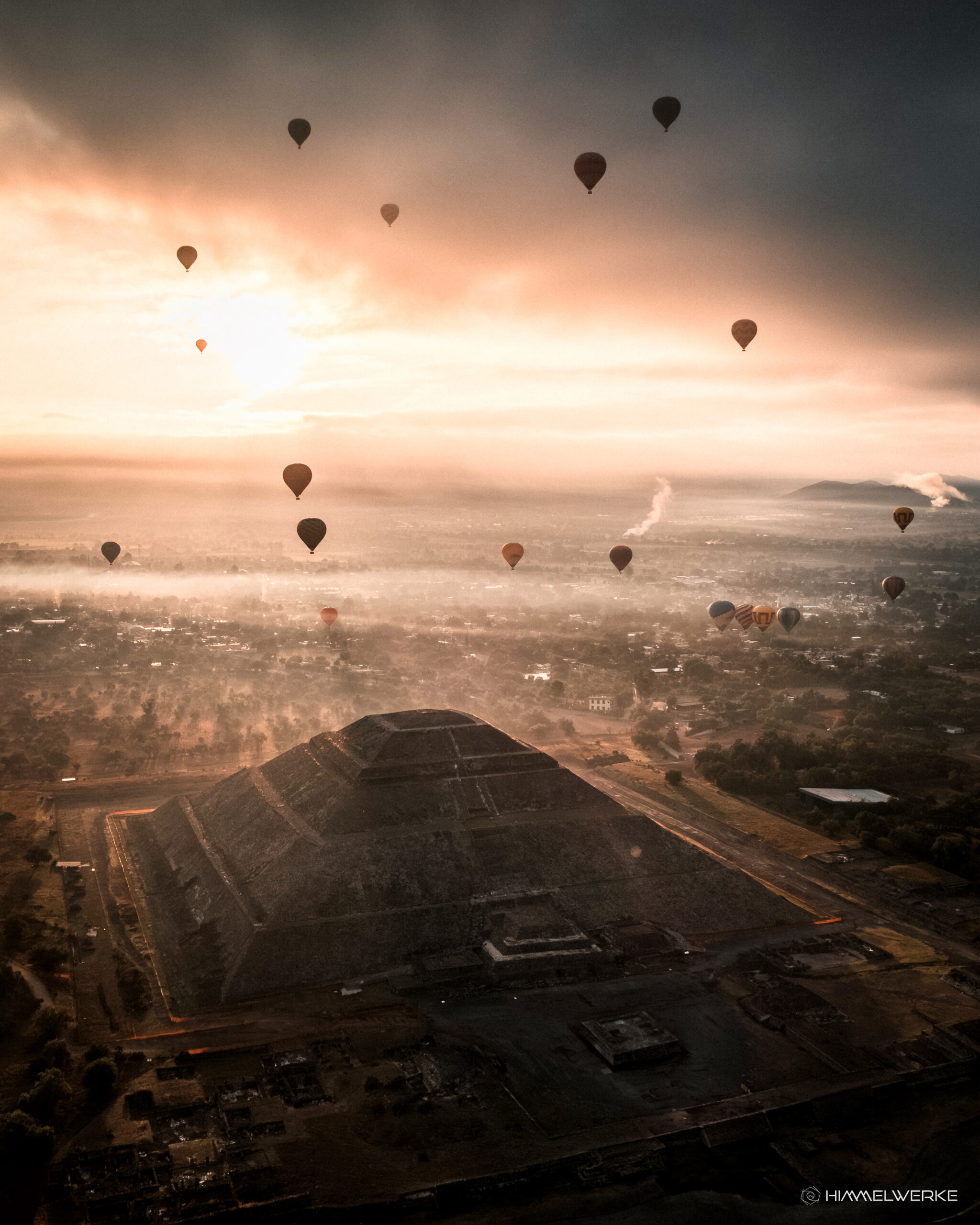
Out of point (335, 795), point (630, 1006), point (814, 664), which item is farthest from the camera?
point (814, 664)

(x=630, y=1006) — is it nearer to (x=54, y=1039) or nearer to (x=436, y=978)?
(x=436, y=978)

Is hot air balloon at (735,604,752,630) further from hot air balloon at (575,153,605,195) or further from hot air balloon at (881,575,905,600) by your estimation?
hot air balloon at (575,153,605,195)

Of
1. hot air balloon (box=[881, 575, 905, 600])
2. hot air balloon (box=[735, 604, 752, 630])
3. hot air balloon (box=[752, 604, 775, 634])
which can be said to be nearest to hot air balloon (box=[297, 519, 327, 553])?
hot air balloon (box=[735, 604, 752, 630])

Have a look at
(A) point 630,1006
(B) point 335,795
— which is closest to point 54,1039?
(B) point 335,795

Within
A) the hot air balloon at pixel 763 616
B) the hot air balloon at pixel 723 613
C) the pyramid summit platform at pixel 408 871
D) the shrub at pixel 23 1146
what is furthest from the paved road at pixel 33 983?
the hot air balloon at pixel 723 613

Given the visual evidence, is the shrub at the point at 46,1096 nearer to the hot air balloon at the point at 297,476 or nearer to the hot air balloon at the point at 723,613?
the hot air balloon at the point at 297,476

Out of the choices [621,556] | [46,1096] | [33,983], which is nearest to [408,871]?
[33,983]
